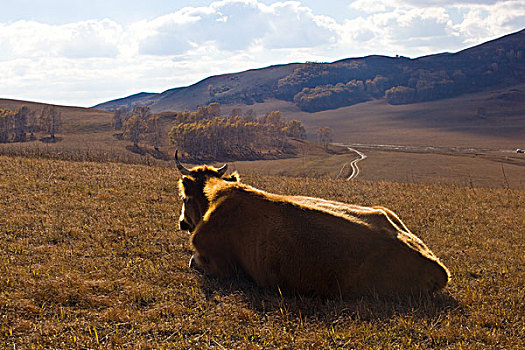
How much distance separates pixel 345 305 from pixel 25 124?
15513cm

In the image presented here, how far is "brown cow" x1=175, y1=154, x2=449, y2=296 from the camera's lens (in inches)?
261

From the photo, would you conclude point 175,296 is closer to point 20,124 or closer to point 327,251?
point 327,251

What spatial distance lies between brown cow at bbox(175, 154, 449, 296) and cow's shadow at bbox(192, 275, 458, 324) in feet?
0.50

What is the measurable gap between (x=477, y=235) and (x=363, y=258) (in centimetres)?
630

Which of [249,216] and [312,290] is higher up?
[249,216]

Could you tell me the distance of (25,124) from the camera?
138375 mm

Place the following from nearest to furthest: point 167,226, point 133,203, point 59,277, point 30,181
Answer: point 59,277, point 167,226, point 133,203, point 30,181

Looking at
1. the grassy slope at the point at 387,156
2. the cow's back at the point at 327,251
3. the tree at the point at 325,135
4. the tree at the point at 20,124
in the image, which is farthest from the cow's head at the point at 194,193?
the tree at the point at 325,135

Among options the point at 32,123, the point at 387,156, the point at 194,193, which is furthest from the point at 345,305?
the point at 32,123

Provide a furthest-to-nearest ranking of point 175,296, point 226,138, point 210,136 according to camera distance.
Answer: point 226,138
point 210,136
point 175,296

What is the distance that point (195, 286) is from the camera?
750cm

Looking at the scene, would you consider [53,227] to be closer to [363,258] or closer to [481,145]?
[363,258]

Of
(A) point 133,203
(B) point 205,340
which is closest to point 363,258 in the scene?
(B) point 205,340

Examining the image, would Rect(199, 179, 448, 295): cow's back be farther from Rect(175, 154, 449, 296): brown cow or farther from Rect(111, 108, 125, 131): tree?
Rect(111, 108, 125, 131): tree
